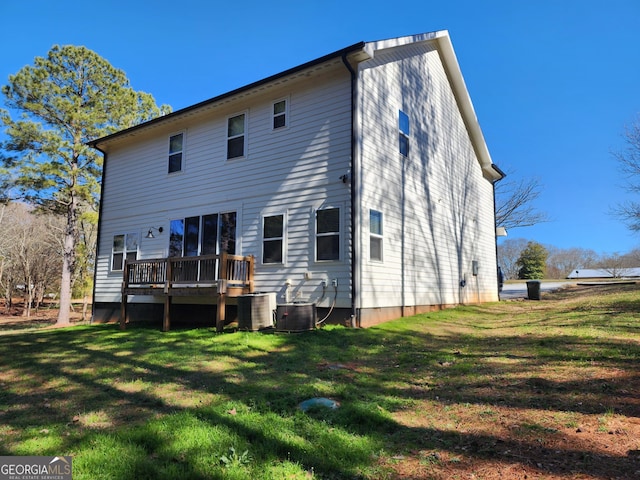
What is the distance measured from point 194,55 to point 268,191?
11.0m

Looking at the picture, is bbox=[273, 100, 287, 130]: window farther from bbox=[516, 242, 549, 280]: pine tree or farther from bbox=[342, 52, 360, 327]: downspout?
bbox=[516, 242, 549, 280]: pine tree

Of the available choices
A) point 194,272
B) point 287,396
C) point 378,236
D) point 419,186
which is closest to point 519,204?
point 419,186

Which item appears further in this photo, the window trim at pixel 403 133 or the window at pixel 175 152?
the window at pixel 175 152

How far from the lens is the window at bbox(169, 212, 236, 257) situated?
36.8ft

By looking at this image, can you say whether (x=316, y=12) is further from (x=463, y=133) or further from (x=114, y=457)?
(x=114, y=457)

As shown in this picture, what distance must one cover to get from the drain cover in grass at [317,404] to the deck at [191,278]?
17.4 ft

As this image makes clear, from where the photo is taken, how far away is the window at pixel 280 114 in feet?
34.5

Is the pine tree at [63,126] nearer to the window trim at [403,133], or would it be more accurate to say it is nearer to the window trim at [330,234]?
the window trim at [330,234]

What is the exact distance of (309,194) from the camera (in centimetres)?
968

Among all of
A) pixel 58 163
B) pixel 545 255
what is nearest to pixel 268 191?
pixel 58 163

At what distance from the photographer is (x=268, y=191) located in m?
10.5

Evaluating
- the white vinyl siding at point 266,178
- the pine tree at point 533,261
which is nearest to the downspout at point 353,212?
the white vinyl siding at point 266,178

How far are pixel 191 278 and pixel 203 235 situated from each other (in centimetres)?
200

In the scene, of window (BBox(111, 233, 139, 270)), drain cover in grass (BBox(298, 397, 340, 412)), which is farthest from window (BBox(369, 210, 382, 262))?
window (BBox(111, 233, 139, 270))
